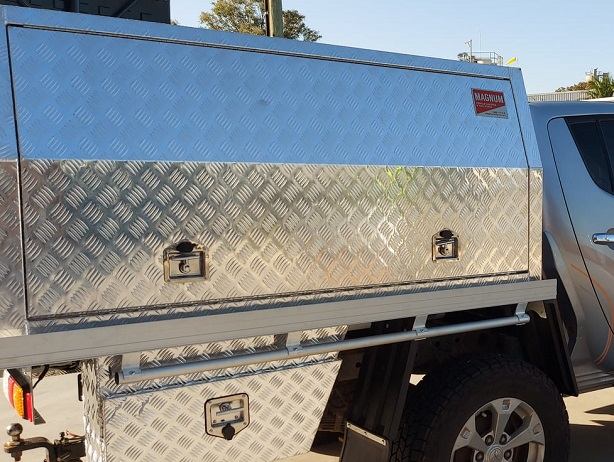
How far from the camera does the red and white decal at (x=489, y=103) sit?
3.48 meters

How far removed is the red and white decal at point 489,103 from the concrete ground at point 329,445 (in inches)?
92.2

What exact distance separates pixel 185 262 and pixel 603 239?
245 centimetres

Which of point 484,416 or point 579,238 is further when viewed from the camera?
point 579,238

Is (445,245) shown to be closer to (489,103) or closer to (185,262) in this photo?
(489,103)

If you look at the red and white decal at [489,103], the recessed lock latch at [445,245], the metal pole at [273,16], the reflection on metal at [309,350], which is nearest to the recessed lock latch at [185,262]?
the reflection on metal at [309,350]

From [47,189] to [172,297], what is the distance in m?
0.57

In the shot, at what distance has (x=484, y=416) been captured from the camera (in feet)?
11.0

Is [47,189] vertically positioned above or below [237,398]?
above

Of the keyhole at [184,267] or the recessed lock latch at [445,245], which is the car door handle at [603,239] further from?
the keyhole at [184,267]

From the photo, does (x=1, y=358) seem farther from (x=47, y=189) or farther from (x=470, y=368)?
(x=470, y=368)

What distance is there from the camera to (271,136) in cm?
282

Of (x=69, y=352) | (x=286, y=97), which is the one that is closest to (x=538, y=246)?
(x=286, y=97)

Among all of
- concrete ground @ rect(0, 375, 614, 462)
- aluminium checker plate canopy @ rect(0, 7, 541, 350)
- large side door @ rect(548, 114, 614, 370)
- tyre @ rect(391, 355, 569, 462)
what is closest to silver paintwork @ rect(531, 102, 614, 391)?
large side door @ rect(548, 114, 614, 370)

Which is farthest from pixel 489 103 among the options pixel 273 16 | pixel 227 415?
pixel 273 16
